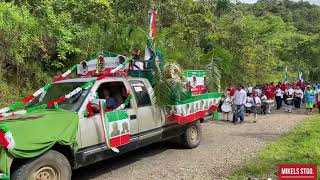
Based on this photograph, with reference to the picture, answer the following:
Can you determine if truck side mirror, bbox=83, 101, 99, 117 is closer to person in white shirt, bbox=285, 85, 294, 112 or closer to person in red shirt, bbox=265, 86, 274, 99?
person in red shirt, bbox=265, 86, 274, 99

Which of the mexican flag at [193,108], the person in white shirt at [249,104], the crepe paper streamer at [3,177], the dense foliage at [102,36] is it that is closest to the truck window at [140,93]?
the mexican flag at [193,108]

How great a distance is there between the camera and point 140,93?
27.2 ft

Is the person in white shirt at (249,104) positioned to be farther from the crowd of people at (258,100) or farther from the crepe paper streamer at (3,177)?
the crepe paper streamer at (3,177)

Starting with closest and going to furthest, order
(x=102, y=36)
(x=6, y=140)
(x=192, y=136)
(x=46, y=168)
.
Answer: (x=6, y=140) → (x=46, y=168) → (x=192, y=136) → (x=102, y=36)

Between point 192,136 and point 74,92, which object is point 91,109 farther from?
point 192,136

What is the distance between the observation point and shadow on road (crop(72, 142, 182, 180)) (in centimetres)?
781

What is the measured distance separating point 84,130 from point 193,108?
11.7 ft

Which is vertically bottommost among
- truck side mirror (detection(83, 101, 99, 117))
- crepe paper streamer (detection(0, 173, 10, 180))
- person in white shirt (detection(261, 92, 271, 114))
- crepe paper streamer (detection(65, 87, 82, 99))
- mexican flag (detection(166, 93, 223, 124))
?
person in white shirt (detection(261, 92, 271, 114))

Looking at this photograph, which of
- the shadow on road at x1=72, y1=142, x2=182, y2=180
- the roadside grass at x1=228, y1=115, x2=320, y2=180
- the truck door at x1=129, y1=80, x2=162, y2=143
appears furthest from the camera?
the truck door at x1=129, y1=80, x2=162, y2=143

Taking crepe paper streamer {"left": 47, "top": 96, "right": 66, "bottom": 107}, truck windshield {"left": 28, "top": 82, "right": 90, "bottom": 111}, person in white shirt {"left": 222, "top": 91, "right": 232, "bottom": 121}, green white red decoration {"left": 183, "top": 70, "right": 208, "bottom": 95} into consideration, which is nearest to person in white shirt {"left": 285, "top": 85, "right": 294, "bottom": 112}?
person in white shirt {"left": 222, "top": 91, "right": 232, "bottom": 121}

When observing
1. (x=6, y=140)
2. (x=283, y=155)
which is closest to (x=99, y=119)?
(x=6, y=140)

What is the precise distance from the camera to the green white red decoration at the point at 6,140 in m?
5.29

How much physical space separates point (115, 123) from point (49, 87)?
1.76 meters

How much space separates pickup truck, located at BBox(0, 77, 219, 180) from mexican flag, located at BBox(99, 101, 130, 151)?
0.09 metres
